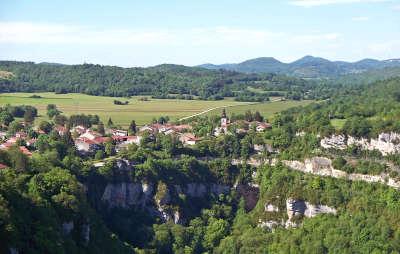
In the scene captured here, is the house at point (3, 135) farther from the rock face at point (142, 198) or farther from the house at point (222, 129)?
the house at point (222, 129)

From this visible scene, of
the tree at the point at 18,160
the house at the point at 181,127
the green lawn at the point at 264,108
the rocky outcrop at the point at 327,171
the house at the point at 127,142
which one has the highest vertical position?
the tree at the point at 18,160

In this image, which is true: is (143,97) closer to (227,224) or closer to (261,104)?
(261,104)

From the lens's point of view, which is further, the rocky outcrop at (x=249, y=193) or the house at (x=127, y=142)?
the house at (x=127, y=142)

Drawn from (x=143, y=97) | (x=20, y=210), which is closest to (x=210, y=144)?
(x=20, y=210)

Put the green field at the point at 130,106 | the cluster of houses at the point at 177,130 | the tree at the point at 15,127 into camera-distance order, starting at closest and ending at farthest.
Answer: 1. the cluster of houses at the point at 177,130
2. the tree at the point at 15,127
3. the green field at the point at 130,106

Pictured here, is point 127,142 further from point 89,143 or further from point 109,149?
point 109,149

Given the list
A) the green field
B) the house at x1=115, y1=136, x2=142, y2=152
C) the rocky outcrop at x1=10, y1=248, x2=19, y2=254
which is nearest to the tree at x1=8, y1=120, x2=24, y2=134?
the green field

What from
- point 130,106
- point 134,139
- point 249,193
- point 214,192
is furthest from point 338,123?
point 130,106

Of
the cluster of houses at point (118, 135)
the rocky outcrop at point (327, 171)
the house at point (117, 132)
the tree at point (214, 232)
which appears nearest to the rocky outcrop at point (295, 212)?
the tree at point (214, 232)
